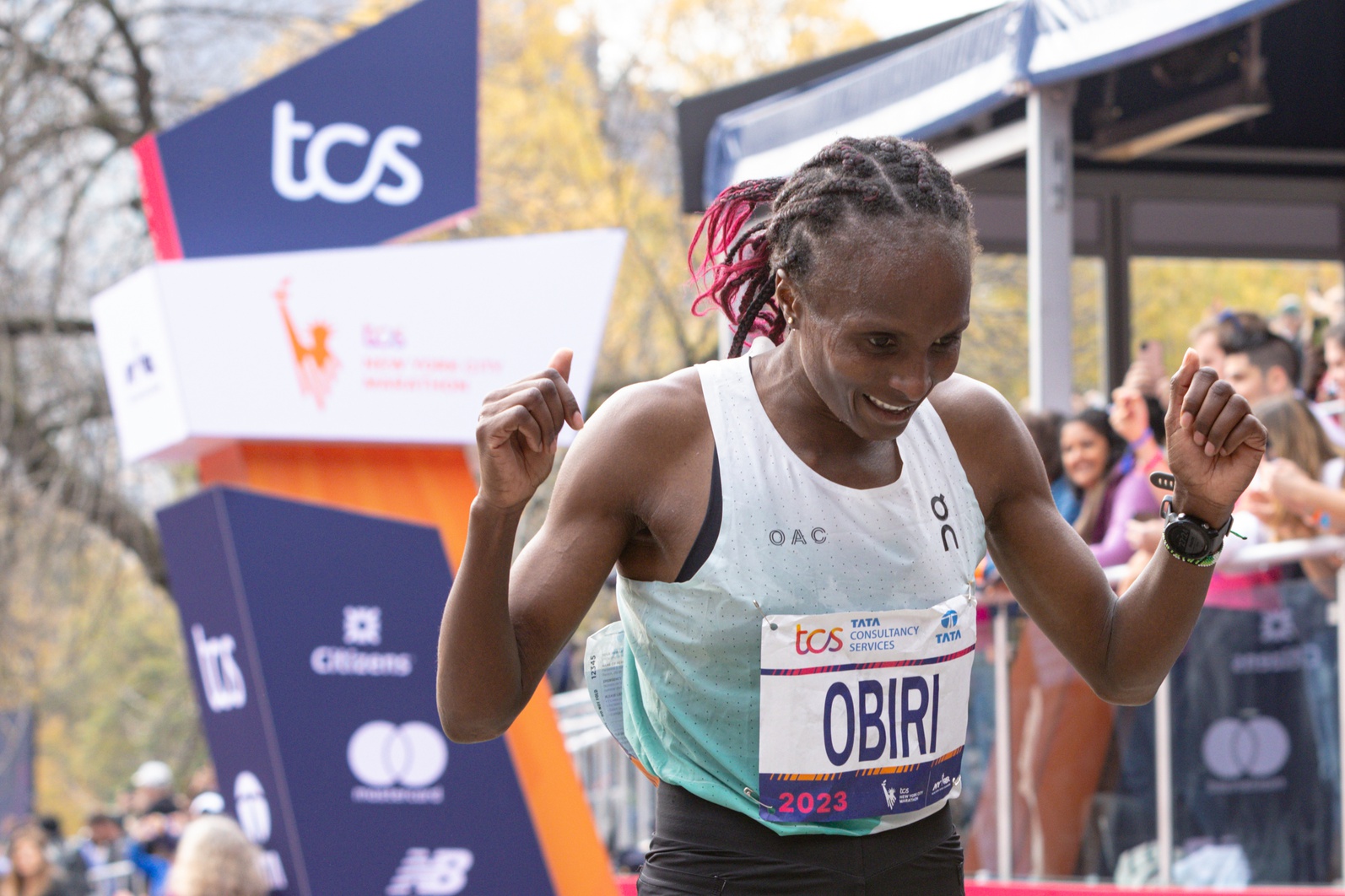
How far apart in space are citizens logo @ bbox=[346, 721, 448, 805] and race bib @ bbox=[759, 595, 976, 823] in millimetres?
4001

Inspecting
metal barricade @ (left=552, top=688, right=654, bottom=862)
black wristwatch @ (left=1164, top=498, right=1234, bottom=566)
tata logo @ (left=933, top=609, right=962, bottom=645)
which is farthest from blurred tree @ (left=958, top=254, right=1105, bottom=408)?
tata logo @ (left=933, top=609, right=962, bottom=645)

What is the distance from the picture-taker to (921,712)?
2197mm

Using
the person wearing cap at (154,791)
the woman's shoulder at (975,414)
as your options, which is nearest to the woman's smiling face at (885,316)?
the woman's shoulder at (975,414)

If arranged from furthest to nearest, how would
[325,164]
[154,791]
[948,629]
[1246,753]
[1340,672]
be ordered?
1. [154,791]
2. [325,164]
3. [1246,753]
4. [1340,672]
5. [948,629]

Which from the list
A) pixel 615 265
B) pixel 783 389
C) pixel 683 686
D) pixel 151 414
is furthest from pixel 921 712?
pixel 151 414

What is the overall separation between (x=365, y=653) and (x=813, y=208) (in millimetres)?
4226

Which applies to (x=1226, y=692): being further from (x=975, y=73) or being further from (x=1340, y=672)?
(x=975, y=73)

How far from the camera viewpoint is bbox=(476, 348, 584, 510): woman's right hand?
1950 mm

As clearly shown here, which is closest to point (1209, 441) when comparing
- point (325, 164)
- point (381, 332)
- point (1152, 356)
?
point (381, 332)

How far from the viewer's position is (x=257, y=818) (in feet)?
19.4

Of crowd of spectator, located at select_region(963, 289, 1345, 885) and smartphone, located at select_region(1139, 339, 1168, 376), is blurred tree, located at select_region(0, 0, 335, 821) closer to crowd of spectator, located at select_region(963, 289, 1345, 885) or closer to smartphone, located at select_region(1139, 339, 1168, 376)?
smartphone, located at select_region(1139, 339, 1168, 376)

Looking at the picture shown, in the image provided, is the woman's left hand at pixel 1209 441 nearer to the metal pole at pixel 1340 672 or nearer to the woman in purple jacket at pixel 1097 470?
the metal pole at pixel 1340 672

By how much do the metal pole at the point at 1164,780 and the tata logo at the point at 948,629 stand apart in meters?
3.08

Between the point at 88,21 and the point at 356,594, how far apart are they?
25.0 feet
